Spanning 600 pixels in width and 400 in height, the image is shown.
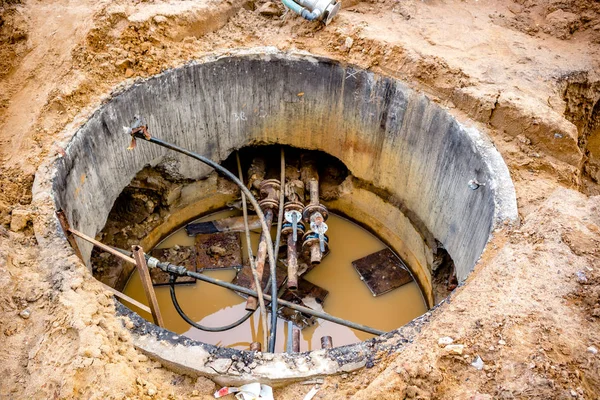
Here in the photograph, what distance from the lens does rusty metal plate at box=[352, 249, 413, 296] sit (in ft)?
18.3

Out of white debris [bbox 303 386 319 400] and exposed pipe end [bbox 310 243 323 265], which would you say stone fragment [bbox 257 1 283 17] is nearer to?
exposed pipe end [bbox 310 243 323 265]

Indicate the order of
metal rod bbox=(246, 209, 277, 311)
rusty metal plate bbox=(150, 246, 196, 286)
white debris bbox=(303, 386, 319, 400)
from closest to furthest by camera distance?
white debris bbox=(303, 386, 319, 400) < metal rod bbox=(246, 209, 277, 311) < rusty metal plate bbox=(150, 246, 196, 286)

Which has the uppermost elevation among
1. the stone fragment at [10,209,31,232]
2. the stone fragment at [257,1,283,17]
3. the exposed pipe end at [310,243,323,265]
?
the stone fragment at [257,1,283,17]

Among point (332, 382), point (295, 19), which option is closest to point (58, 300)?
point (332, 382)

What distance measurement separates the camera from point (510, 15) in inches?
233

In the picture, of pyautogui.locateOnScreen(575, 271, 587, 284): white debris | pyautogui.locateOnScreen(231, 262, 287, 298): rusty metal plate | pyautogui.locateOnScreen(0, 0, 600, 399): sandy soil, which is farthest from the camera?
pyautogui.locateOnScreen(231, 262, 287, 298): rusty metal plate

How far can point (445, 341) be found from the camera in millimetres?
3016

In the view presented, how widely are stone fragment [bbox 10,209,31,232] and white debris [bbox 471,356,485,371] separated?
3.42 meters

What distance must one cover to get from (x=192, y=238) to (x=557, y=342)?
4.47 m

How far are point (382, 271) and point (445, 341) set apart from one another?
108 inches

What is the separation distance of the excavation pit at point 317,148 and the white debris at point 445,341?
121cm

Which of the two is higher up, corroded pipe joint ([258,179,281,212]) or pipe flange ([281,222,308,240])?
corroded pipe joint ([258,179,281,212])

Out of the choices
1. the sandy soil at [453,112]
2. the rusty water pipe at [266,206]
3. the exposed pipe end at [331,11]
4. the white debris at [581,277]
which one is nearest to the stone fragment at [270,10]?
the sandy soil at [453,112]

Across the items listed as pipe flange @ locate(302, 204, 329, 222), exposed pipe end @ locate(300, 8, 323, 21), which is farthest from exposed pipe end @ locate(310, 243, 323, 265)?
exposed pipe end @ locate(300, 8, 323, 21)
